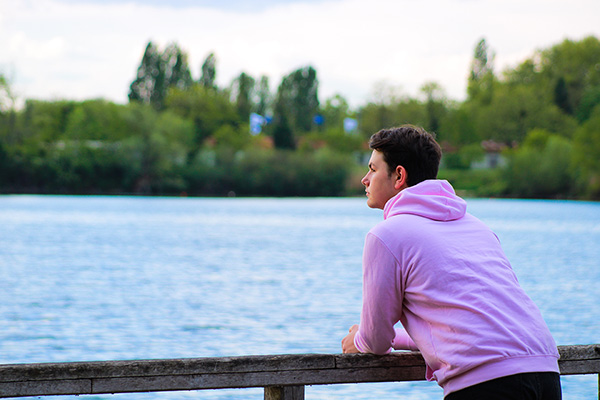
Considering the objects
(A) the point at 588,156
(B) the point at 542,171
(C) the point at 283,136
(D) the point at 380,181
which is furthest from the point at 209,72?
(D) the point at 380,181

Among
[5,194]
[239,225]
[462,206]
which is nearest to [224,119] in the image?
[5,194]

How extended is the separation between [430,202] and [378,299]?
1.06 ft

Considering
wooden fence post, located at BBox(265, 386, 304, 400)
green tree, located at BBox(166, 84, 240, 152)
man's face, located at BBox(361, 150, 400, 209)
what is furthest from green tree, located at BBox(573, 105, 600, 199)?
wooden fence post, located at BBox(265, 386, 304, 400)

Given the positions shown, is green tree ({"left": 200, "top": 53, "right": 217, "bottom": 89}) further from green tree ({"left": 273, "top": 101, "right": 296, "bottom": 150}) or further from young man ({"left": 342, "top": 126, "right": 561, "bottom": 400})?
young man ({"left": 342, "top": 126, "right": 561, "bottom": 400})

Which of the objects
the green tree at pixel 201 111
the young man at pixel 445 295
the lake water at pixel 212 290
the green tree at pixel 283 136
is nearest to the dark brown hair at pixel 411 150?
the young man at pixel 445 295

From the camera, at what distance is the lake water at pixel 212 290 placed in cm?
1483

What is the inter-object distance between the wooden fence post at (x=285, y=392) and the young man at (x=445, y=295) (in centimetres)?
23

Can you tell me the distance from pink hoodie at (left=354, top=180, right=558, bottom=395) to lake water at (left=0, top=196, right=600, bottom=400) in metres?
8.12

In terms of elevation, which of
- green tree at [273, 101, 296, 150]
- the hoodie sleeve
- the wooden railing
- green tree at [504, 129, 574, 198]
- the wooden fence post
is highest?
the hoodie sleeve

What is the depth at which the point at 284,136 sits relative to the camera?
338ft

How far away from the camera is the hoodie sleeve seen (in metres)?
2.38

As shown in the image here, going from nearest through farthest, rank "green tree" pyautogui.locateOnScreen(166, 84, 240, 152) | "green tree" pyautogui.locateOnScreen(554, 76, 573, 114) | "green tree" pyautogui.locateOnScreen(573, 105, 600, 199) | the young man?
the young man
"green tree" pyautogui.locateOnScreen(573, 105, 600, 199)
"green tree" pyautogui.locateOnScreen(554, 76, 573, 114)
"green tree" pyautogui.locateOnScreen(166, 84, 240, 152)

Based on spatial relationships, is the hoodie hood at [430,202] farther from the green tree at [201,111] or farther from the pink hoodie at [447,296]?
the green tree at [201,111]

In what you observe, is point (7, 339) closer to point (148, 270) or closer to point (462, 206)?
point (148, 270)
